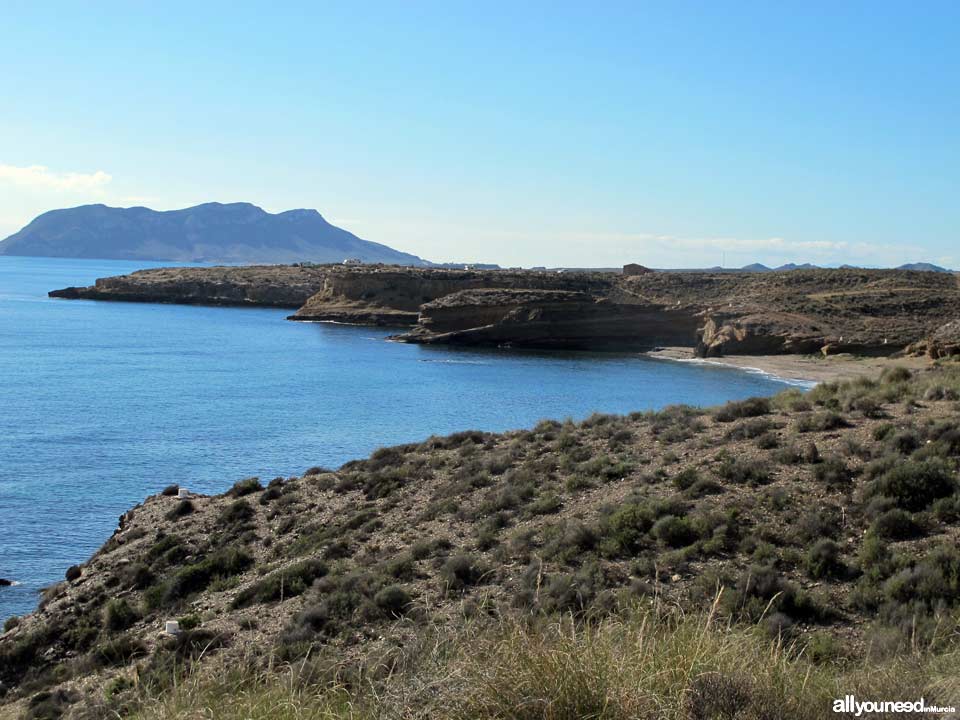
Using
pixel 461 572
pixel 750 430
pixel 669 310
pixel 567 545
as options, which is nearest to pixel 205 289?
pixel 669 310

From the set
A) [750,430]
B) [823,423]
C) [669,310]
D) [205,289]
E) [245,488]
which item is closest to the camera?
[823,423]

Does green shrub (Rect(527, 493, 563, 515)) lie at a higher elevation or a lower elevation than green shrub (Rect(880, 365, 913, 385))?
lower

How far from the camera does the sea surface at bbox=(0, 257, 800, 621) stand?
80.8 ft

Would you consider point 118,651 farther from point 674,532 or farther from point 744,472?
point 744,472

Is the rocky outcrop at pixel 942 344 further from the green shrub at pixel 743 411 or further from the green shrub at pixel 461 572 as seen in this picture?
the green shrub at pixel 461 572

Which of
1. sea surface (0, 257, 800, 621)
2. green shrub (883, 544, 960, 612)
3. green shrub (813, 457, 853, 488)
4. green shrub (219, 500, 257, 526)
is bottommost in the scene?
sea surface (0, 257, 800, 621)

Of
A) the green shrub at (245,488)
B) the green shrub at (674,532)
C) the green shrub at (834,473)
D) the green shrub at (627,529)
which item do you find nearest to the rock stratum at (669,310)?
the green shrub at (834,473)

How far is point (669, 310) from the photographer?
76.4 meters

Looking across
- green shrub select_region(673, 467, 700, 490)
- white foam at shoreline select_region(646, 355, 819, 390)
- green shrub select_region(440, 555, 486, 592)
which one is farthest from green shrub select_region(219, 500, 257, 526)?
white foam at shoreline select_region(646, 355, 819, 390)

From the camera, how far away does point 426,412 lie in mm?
42344

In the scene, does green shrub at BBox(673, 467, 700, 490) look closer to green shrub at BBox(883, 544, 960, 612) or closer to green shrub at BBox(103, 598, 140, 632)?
green shrub at BBox(883, 544, 960, 612)

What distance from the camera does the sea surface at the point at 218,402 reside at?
80.8 feet

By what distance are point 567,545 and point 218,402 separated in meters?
34.1

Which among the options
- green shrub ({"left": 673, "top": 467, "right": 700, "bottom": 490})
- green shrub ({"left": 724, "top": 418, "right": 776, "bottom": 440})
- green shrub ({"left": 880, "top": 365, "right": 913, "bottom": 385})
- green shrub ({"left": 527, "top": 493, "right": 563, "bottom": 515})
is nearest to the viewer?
green shrub ({"left": 673, "top": 467, "right": 700, "bottom": 490})
